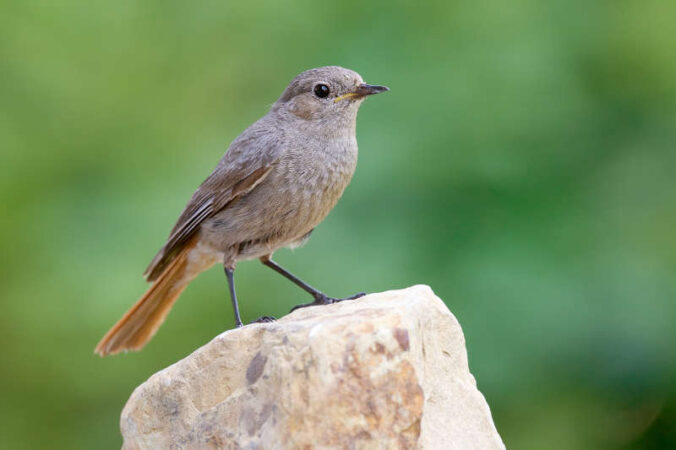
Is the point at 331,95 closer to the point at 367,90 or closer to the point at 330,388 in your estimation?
the point at 367,90

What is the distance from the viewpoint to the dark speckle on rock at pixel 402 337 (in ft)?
10.9

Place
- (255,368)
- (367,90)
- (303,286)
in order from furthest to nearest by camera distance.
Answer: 1. (303,286)
2. (367,90)
3. (255,368)

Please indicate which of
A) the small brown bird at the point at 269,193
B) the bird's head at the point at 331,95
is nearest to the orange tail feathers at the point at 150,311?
the small brown bird at the point at 269,193

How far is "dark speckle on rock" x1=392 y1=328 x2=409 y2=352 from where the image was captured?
3334 millimetres

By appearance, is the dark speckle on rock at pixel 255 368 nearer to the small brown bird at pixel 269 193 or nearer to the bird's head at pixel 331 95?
the small brown bird at pixel 269 193

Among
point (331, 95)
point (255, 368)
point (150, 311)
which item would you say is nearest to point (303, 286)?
point (150, 311)

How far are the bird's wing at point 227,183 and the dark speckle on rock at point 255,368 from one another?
157 cm

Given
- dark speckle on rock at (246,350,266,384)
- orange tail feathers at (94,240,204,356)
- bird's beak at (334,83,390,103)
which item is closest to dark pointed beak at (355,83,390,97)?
bird's beak at (334,83,390,103)

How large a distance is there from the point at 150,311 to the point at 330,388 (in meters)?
2.55

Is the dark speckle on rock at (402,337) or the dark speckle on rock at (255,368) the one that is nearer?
the dark speckle on rock at (402,337)

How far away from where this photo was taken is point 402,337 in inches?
132

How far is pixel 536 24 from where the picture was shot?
6586 mm

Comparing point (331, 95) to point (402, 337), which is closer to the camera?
point (402, 337)

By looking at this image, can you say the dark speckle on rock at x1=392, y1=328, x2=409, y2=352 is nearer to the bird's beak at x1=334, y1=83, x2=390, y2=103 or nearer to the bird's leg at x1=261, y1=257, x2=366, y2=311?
the bird's leg at x1=261, y1=257, x2=366, y2=311
